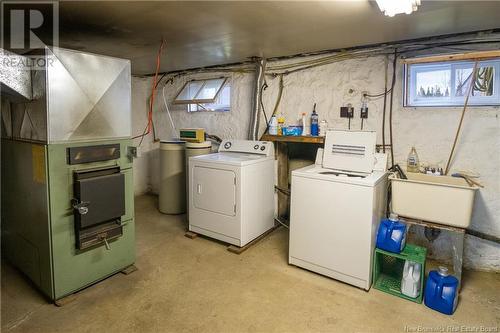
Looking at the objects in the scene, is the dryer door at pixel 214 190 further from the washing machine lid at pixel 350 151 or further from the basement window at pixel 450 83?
the basement window at pixel 450 83

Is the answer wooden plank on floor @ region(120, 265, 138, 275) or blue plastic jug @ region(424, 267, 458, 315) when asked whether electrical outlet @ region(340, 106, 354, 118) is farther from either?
wooden plank on floor @ region(120, 265, 138, 275)

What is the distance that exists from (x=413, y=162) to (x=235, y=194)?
165 cm

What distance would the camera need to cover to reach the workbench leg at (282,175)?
3492 mm

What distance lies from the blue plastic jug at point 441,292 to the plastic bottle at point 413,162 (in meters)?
0.94

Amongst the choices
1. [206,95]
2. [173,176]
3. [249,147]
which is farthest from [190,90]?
[249,147]

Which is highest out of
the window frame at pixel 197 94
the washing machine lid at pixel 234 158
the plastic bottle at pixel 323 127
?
the window frame at pixel 197 94

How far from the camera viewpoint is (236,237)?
291 cm

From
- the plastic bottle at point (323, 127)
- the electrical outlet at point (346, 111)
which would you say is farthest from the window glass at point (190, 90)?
the electrical outlet at point (346, 111)

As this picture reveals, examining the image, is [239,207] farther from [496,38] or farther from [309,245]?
[496,38]

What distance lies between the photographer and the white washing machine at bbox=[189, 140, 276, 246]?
286 centimetres

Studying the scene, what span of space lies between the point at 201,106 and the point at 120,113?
209cm

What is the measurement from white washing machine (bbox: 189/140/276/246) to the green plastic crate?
1.19 meters

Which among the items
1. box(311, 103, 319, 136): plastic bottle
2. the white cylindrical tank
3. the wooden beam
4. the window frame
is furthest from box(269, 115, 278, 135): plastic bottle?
the wooden beam

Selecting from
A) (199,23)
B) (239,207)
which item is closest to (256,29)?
(199,23)
